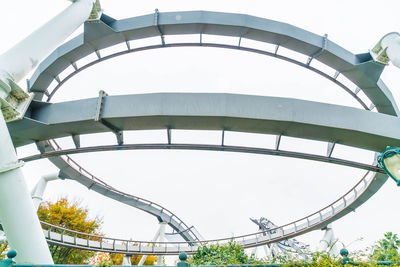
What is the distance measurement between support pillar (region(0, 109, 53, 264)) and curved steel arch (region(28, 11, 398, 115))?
211 inches

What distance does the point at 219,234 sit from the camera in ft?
61.8

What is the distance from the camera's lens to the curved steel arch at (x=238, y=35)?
25.7ft

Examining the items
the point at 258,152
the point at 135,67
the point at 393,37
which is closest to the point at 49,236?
the point at 135,67

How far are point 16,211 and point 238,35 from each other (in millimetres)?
7343

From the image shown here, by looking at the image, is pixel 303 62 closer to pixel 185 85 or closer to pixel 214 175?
pixel 185 85

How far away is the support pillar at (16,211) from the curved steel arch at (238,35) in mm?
5370

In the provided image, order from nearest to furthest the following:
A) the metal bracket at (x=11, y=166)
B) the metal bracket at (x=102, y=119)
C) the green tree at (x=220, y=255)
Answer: the metal bracket at (x=11, y=166) → the metal bracket at (x=102, y=119) → the green tree at (x=220, y=255)

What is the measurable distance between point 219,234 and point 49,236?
417 inches

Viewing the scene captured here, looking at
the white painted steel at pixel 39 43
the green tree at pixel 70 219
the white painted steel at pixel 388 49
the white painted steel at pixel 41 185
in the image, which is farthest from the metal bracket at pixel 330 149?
the green tree at pixel 70 219

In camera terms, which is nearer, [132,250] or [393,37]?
[393,37]

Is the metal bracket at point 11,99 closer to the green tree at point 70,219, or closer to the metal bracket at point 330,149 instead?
the metal bracket at point 330,149

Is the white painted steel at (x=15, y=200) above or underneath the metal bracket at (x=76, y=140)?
underneath

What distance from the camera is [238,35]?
845 cm

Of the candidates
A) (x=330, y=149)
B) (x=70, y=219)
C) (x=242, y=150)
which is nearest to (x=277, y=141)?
(x=242, y=150)
